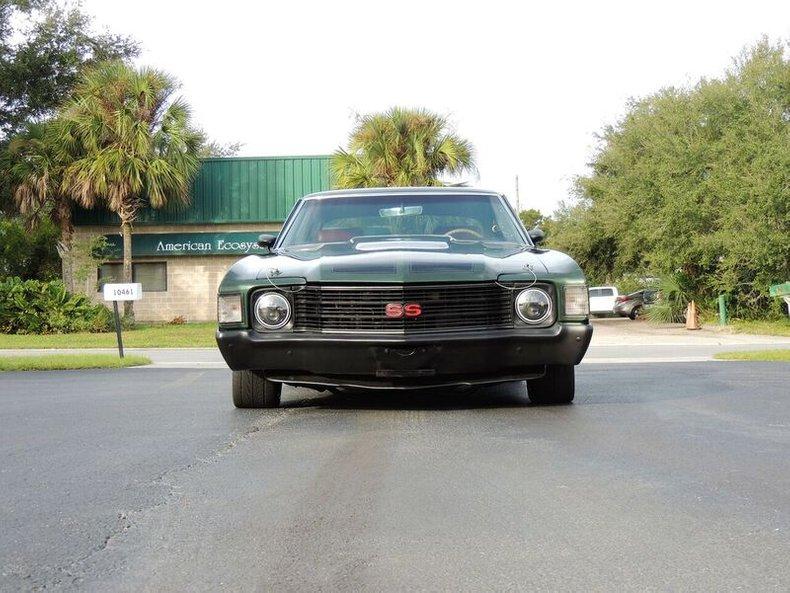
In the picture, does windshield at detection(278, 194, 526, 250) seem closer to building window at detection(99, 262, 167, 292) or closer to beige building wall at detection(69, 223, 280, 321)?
beige building wall at detection(69, 223, 280, 321)

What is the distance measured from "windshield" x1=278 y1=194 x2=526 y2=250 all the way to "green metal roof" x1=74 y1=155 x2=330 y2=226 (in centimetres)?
2366

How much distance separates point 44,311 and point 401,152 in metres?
10.9

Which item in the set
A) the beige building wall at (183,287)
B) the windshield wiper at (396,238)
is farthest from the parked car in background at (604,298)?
the windshield wiper at (396,238)

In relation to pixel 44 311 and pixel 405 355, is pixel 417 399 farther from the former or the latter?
pixel 44 311

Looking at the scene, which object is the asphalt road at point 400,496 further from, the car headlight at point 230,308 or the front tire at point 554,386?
the car headlight at point 230,308

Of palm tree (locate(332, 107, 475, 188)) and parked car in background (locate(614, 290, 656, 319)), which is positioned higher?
palm tree (locate(332, 107, 475, 188))

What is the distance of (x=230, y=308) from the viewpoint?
22.9 ft

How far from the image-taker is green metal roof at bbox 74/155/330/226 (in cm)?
3200

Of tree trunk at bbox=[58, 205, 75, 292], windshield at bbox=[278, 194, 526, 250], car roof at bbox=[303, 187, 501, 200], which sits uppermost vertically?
tree trunk at bbox=[58, 205, 75, 292]

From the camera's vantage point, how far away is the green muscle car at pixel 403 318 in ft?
21.9

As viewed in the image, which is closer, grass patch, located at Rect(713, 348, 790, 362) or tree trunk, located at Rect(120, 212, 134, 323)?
grass patch, located at Rect(713, 348, 790, 362)

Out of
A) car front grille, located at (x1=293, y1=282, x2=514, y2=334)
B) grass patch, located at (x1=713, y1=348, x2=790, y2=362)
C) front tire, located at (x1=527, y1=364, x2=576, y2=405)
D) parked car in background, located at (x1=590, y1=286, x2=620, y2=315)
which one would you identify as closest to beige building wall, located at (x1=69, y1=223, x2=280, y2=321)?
parked car in background, located at (x1=590, y1=286, x2=620, y2=315)

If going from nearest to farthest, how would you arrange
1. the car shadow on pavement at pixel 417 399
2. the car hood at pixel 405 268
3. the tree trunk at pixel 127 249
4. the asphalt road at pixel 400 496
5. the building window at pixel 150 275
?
the asphalt road at pixel 400 496 → the car hood at pixel 405 268 → the car shadow on pavement at pixel 417 399 → the tree trunk at pixel 127 249 → the building window at pixel 150 275

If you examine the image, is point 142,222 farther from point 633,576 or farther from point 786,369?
point 633,576
